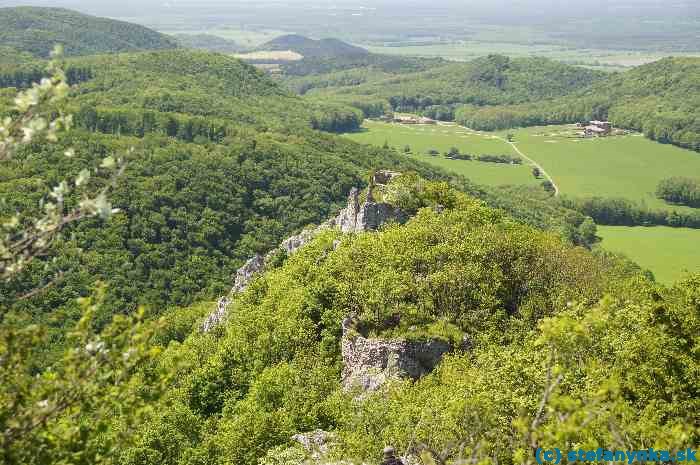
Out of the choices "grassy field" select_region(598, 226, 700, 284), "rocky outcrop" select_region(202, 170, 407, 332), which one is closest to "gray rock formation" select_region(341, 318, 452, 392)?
"rocky outcrop" select_region(202, 170, 407, 332)

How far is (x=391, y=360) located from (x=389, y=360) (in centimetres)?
14

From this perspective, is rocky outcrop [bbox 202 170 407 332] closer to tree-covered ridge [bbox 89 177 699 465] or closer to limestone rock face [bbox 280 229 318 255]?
limestone rock face [bbox 280 229 318 255]

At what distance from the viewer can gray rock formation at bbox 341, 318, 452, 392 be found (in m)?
43.5

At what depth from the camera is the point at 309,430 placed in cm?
3956

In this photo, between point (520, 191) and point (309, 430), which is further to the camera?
point (520, 191)

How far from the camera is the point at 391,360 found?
43969 millimetres

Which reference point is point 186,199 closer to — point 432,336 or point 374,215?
point 374,215

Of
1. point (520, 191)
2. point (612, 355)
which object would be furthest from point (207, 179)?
point (612, 355)

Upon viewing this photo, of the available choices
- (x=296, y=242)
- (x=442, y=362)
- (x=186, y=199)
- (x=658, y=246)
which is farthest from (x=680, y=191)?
(x=442, y=362)

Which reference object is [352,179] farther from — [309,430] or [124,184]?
[309,430]

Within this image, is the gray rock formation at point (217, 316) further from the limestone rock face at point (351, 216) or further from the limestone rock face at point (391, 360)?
the limestone rock face at point (391, 360)

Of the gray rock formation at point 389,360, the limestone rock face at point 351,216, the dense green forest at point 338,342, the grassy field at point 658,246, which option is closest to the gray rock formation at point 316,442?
the dense green forest at point 338,342

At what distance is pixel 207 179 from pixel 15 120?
454 ft

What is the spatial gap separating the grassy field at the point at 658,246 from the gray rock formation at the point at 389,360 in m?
87.6
